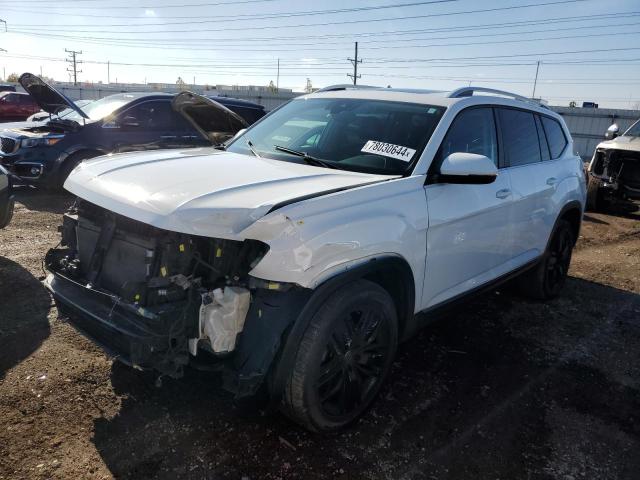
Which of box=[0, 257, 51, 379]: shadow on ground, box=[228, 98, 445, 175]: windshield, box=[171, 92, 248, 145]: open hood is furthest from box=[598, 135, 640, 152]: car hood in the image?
box=[0, 257, 51, 379]: shadow on ground

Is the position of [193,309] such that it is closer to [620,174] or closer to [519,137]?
[519,137]

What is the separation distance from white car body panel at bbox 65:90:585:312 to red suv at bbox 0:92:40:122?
62.8 ft

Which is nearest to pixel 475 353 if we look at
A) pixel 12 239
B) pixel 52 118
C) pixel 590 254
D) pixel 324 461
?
pixel 324 461

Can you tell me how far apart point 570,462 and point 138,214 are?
2.61 meters

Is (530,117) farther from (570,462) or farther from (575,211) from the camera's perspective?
(570,462)

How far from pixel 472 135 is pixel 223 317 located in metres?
2.29

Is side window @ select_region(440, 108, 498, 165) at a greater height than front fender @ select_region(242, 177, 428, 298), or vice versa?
side window @ select_region(440, 108, 498, 165)

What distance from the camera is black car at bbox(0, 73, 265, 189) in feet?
26.4

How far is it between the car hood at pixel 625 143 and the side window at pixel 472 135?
7.16 metres

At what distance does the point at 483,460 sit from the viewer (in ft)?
8.98

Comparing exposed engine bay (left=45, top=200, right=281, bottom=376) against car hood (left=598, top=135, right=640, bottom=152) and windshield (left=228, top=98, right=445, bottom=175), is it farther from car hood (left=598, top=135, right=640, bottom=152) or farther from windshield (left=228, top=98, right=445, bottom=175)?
car hood (left=598, top=135, right=640, bottom=152)

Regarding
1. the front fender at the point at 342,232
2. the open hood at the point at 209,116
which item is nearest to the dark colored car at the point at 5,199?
the open hood at the point at 209,116

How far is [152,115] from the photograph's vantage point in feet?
29.2

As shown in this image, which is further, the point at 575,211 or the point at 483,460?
the point at 575,211
